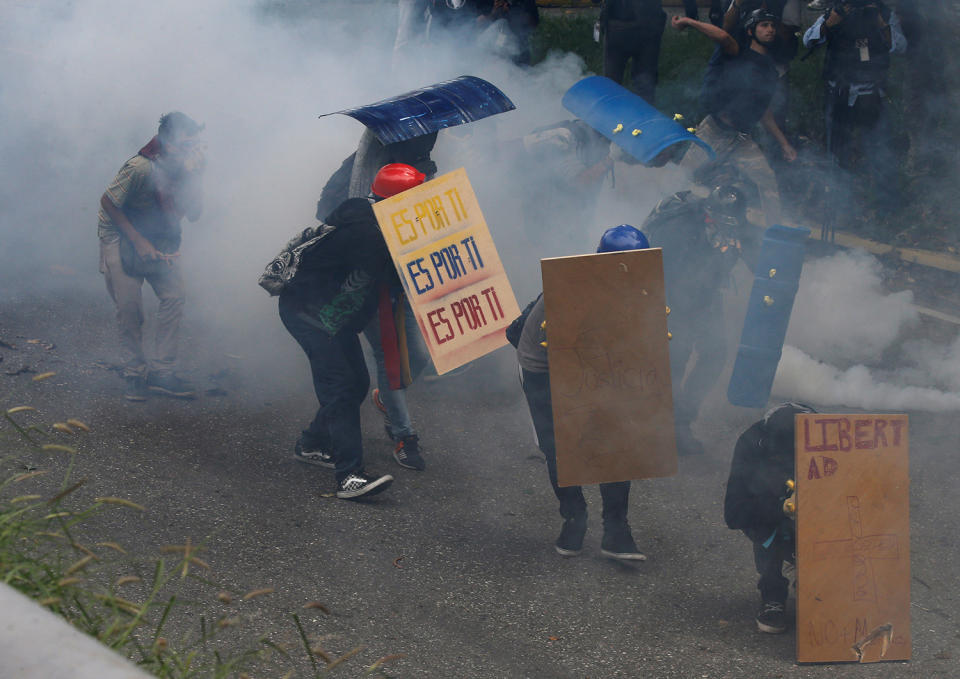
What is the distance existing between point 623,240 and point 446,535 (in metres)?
1.47

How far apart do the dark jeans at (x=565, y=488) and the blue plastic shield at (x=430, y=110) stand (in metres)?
1.55

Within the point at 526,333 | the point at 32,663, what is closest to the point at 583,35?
the point at 526,333

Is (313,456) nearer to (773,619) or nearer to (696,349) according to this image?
(696,349)

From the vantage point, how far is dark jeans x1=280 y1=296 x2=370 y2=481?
15.2 feet

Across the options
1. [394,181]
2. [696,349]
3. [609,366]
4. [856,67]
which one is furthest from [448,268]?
[856,67]

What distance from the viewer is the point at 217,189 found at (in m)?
7.65

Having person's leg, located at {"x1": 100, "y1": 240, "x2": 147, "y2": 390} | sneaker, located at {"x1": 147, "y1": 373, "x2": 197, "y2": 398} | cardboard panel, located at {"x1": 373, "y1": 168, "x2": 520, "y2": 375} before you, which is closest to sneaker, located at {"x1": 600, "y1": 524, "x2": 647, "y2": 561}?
cardboard panel, located at {"x1": 373, "y1": 168, "x2": 520, "y2": 375}

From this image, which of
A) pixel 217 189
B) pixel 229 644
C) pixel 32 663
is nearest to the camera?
pixel 32 663

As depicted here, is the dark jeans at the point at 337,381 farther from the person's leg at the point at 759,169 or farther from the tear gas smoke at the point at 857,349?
the person's leg at the point at 759,169

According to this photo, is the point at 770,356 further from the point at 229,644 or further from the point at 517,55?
the point at 517,55

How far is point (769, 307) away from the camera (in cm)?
518

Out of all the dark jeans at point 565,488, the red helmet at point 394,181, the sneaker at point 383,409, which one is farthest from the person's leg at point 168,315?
the dark jeans at point 565,488

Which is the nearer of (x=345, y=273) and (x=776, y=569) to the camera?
(x=776, y=569)

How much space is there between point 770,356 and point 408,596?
237cm
